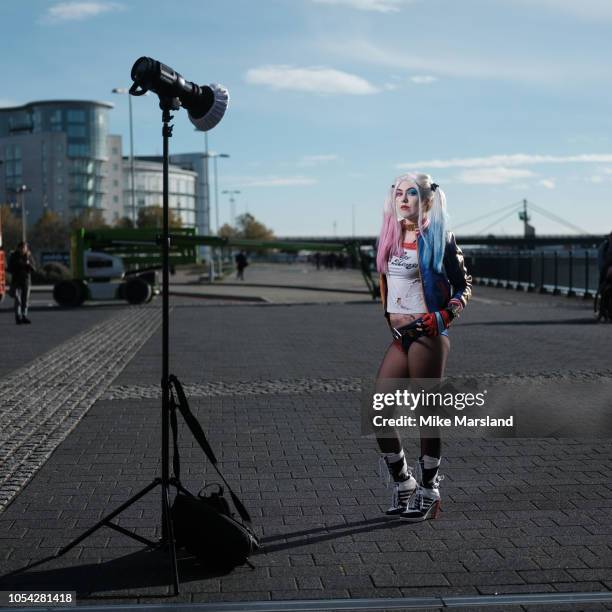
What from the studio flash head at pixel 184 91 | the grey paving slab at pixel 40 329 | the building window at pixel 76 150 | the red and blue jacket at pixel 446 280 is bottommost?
the grey paving slab at pixel 40 329

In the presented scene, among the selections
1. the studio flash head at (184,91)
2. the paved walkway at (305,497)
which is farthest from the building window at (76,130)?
the studio flash head at (184,91)

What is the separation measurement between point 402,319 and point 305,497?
1.31m

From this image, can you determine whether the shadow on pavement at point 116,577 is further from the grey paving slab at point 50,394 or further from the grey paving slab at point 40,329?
the grey paving slab at point 40,329

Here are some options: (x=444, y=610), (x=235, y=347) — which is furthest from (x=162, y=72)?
(x=235, y=347)

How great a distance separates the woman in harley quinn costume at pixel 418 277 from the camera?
5137 millimetres

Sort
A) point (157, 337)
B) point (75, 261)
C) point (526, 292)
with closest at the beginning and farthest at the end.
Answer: point (157, 337) < point (75, 261) < point (526, 292)

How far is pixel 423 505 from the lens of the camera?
543 centimetres

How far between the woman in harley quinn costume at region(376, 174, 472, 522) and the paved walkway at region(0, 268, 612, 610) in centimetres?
84

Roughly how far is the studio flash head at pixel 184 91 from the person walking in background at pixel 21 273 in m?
16.2

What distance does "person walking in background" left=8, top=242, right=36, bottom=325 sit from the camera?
2106cm

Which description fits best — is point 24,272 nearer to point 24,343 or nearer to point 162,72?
point 24,343

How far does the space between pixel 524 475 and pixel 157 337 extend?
1232 centimetres

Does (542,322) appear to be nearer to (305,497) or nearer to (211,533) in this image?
(305,497)

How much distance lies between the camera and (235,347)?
52.7 feet
